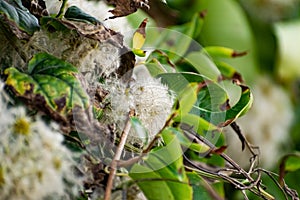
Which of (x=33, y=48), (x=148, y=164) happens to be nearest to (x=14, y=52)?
(x=33, y=48)

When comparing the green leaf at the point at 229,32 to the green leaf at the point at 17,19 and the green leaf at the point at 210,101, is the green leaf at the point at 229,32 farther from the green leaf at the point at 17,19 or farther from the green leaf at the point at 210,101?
the green leaf at the point at 17,19

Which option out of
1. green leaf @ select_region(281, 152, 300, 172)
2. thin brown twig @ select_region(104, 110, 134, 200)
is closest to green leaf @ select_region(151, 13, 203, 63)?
green leaf @ select_region(281, 152, 300, 172)

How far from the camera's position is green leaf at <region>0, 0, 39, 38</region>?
43 cm

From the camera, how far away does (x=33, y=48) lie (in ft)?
1.47

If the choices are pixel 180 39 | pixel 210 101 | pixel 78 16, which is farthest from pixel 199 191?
pixel 180 39

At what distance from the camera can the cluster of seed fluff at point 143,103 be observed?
0.45 meters

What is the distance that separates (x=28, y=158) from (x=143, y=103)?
4.5 inches

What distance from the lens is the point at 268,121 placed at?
3.79 ft

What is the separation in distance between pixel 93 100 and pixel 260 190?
0.17 meters

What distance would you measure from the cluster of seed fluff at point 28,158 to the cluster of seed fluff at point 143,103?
7 cm

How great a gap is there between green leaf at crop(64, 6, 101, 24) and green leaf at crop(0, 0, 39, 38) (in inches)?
1.0

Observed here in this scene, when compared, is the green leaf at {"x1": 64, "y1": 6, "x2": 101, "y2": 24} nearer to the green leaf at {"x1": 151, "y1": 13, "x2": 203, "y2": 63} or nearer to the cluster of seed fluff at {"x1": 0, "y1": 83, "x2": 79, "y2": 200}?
the cluster of seed fluff at {"x1": 0, "y1": 83, "x2": 79, "y2": 200}

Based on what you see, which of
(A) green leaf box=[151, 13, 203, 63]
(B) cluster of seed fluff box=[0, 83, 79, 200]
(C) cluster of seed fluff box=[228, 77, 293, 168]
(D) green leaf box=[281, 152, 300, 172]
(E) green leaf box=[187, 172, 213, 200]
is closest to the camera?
(B) cluster of seed fluff box=[0, 83, 79, 200]

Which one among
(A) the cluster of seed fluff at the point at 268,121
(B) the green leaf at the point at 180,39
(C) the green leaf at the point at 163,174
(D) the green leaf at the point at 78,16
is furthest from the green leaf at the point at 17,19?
(A) the cluster of seed fluff at the point at 268,121
